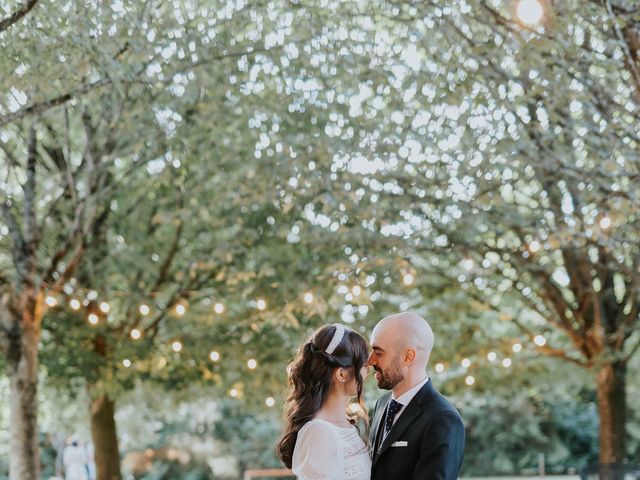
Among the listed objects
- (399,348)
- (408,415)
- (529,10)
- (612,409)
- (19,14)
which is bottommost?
(612,409)

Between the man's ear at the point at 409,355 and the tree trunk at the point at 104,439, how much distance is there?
10.4 metres

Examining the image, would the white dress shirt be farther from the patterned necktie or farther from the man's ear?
the man's ear

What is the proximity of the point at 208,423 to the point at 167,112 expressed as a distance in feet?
42.6

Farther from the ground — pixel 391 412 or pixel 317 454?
pixel 391 412

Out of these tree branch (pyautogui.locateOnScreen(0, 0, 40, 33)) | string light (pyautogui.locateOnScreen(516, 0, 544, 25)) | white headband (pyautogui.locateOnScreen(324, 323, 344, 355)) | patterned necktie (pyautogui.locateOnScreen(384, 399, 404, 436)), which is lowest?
patterned necktie (pyautogui.locateOnScreen(384, 399, 404, 436))

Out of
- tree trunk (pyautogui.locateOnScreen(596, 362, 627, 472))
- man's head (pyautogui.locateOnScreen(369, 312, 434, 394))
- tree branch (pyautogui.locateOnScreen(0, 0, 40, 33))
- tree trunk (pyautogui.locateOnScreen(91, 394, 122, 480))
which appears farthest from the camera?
tree trunk (pyautogui.locateOnScreen(91, 394, 122, 480))

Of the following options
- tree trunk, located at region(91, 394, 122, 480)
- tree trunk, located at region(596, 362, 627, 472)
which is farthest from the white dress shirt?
tree trunk, located at region(91, 394, 122, 480)

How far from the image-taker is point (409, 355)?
4285 millimetres

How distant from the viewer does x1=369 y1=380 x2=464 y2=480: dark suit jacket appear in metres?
4.14

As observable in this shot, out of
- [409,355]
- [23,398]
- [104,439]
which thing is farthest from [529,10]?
[104,439]

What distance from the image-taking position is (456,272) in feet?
45.0

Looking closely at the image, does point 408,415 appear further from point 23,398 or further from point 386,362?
point 23,398

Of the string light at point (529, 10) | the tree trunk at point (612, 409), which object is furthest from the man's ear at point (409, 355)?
the tree trunk at point (612, 409)

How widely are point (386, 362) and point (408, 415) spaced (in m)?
0.24
